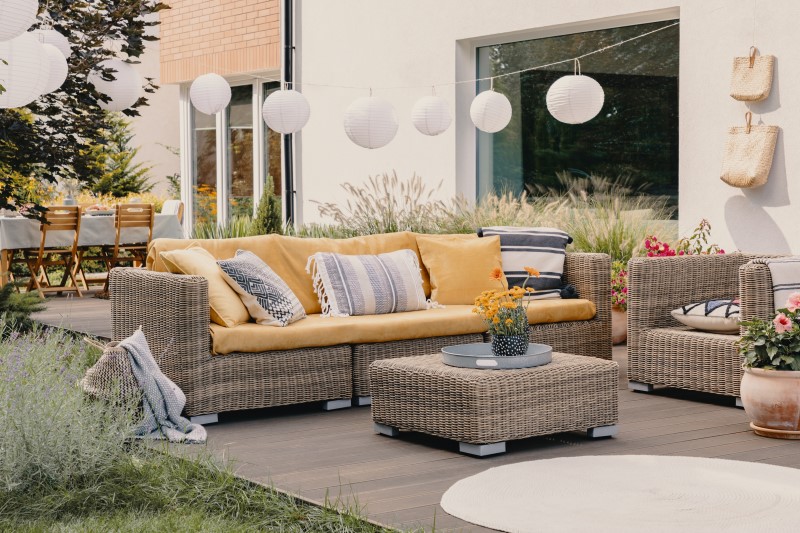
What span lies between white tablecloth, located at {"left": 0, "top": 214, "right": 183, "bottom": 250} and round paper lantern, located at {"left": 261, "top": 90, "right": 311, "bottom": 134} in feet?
10.5

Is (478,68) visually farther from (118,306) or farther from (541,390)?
(541,390)

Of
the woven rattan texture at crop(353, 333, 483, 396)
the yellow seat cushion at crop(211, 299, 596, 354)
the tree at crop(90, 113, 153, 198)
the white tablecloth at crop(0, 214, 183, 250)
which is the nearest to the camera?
the yellow seat cushion at crop(211, 299, 596, 354)

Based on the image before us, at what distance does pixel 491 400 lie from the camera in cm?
448

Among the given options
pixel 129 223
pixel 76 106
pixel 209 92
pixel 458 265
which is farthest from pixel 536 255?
pixel 129 223

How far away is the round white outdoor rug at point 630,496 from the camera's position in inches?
138

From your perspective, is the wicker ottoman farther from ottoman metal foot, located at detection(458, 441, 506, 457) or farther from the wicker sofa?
the wicker sofa

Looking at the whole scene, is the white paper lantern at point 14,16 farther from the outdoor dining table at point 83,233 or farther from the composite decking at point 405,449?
the outdoor dining table at point 83,233

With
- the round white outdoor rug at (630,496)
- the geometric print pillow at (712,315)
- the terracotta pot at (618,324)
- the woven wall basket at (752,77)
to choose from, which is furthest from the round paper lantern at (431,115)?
the round white outdoor rug at (630,496)

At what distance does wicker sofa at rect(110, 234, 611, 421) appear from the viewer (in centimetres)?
518

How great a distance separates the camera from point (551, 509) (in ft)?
12.0

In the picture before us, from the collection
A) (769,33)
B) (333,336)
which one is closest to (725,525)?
(333,336)

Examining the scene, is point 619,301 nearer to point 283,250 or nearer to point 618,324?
point 618,324

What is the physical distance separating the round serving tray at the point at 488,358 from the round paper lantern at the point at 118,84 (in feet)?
12.7

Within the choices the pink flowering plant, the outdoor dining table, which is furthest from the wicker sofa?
the outdoor dining table
